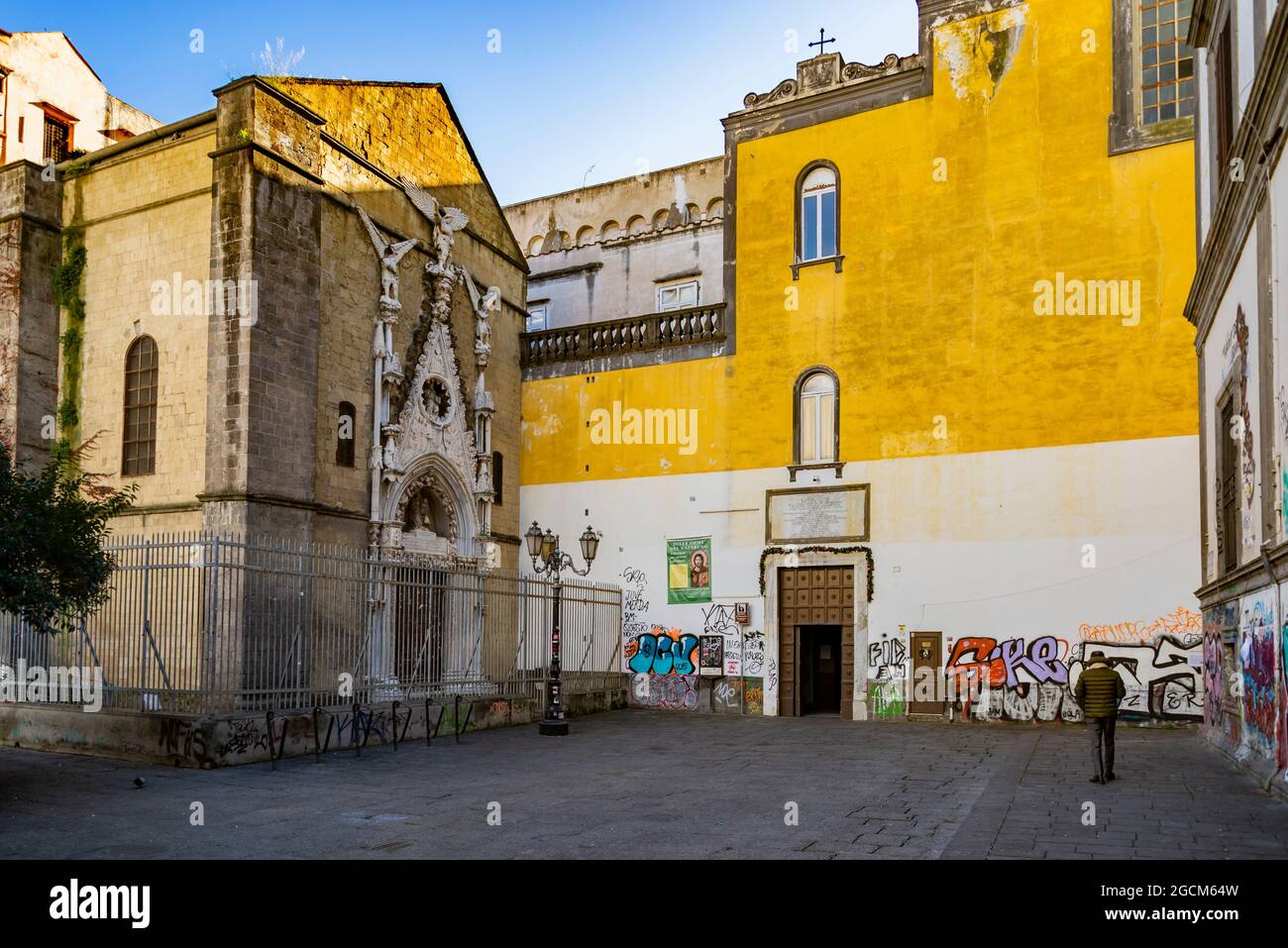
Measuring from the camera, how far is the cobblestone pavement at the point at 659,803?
795 cm

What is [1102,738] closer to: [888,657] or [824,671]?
[888,657]

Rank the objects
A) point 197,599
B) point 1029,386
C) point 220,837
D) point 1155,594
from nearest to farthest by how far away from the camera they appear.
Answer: point 220,837 → point 197,599 → point 1155,594 → point 1029,386

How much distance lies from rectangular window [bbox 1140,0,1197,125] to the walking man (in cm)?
1159

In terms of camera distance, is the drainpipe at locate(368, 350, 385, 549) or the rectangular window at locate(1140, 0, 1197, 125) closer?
the rectangular window at locate(1140, 0, 1197, 125)

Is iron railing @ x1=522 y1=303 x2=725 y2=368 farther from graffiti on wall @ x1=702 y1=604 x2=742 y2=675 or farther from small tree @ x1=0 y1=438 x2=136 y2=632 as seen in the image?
small tree @ x1=0 y1=438 x2=136 y2=632

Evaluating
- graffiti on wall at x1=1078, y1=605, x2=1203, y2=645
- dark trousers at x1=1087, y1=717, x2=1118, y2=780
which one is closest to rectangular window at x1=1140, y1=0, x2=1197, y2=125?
graffiti on wall at x1=1078, y1=605, x2=1203, y2=645

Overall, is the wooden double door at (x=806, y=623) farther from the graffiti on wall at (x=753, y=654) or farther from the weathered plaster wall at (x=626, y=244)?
the weathered plaster wall at (x=626, y=244)

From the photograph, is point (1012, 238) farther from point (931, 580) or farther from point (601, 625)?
point (601, 625)

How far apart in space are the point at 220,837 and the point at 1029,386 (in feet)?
49.8

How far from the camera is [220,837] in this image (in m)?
8.33

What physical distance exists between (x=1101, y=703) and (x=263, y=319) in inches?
512

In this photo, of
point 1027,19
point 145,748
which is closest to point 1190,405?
point 1027,19

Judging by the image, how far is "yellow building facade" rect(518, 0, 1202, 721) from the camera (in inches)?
704

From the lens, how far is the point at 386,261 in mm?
19703
